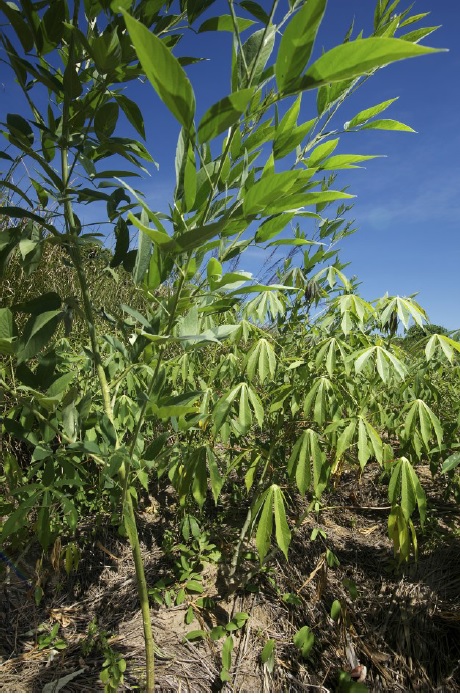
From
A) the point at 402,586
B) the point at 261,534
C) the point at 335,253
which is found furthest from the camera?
the point at 335,253

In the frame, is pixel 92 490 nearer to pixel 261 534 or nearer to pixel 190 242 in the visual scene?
pixel 261 534

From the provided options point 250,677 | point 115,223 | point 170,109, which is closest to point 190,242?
point 170,109

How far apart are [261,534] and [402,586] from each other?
65cm

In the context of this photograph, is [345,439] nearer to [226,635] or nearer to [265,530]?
[265,530]

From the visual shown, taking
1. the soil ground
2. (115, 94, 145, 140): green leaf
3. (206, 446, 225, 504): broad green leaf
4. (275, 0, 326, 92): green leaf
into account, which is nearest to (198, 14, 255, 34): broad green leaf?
(115, 94, 145, 140): green leaf

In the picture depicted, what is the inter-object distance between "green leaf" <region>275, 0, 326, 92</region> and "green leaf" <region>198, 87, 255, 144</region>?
2.4 inches

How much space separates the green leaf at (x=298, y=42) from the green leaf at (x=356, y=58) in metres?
0.02

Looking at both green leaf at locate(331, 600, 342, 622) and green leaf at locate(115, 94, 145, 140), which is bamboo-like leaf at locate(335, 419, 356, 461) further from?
green leaf at locate(115, 94, 145, 140)

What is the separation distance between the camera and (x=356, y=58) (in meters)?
0.34

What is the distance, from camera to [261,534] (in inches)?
42.1

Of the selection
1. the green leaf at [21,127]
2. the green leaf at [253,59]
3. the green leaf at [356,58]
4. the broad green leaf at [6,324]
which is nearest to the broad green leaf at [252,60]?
the green leaf at [253,59]

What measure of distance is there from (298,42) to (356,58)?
0.06m

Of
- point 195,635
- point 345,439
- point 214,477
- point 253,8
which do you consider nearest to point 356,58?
point 253,8

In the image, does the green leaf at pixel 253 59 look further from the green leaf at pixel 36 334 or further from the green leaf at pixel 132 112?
the green leaf at pixel 36 334
